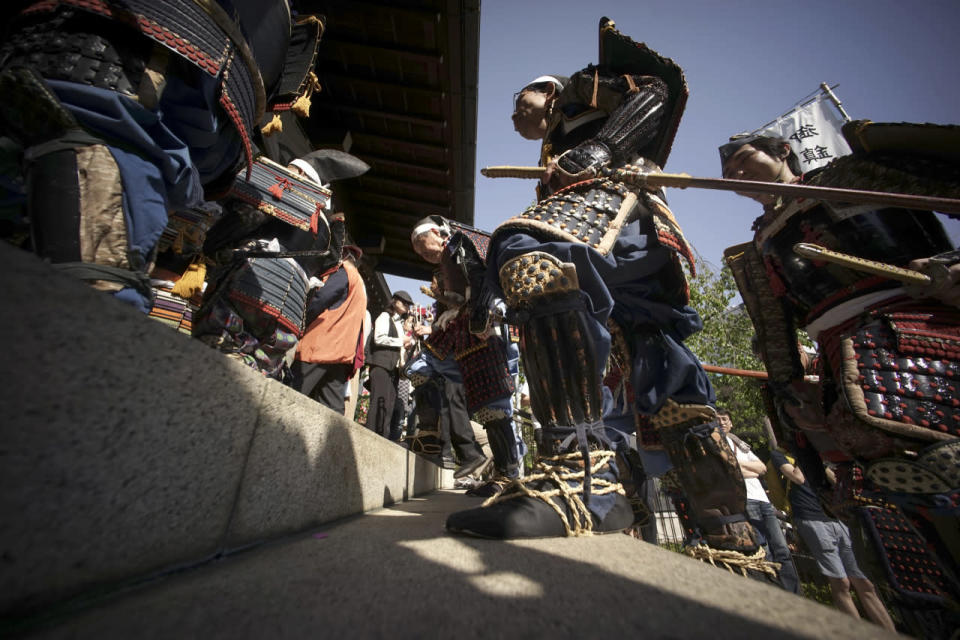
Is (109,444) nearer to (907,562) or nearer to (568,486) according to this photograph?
(568,486)

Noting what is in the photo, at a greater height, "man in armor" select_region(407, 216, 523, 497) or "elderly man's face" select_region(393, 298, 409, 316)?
"elderly man's face" select_region(393, 298, 409, 316)

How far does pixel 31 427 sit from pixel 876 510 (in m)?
3.06

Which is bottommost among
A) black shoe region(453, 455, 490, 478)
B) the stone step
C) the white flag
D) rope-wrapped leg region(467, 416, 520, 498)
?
the stone step

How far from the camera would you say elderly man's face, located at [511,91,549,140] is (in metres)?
2.30

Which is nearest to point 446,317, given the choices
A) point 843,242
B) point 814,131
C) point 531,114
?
point 531,114

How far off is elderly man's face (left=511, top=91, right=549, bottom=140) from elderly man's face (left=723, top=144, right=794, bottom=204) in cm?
126

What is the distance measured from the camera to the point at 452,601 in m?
0.51

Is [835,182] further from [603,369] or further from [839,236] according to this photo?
[603,369]

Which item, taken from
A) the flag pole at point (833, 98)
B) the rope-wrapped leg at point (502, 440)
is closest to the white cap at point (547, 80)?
the rope-wrapped leg at point (502, 440)

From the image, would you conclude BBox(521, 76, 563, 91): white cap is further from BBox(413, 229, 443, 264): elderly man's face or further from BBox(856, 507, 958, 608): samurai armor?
BBox(856, 507, 958, 608): samurai armor

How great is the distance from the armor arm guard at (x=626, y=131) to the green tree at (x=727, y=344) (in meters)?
11.6

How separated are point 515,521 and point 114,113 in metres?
1.58

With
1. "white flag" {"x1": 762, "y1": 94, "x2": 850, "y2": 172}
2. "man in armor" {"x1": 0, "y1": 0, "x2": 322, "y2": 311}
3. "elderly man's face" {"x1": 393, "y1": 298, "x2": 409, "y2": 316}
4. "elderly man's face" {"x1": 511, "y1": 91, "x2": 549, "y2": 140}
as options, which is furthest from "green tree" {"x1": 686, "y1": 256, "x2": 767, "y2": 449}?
"man in armor" {"x1": 0, "y1": 0, "x2": 322, "y2": 311}

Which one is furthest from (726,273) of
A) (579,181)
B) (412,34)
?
(579,181)
